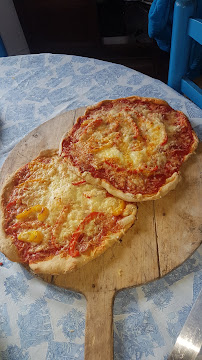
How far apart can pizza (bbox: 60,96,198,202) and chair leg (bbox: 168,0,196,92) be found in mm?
412

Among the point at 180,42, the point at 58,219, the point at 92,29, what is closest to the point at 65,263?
the point at 58,219

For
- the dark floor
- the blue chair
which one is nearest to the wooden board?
the blue chair

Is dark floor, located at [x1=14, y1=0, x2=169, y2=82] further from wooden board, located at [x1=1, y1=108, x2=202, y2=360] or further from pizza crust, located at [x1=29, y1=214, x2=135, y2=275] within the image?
pizza crust, located at [x1=29, y1=214, x2=135, y2=275]

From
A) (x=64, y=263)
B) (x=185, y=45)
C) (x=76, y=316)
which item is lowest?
(x=76, y=316)

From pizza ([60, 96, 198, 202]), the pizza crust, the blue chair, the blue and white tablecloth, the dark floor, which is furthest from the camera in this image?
the dark floor

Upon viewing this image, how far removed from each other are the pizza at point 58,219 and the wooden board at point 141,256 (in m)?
0.07

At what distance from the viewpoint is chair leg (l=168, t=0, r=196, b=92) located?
2.07m

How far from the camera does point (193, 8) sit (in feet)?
6.81

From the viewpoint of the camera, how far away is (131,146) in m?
2.02

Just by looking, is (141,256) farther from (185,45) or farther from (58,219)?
(185,45)

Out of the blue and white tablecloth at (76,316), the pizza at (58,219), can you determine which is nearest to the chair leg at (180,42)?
the pizza at (58,219)

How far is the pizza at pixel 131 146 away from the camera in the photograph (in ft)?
6.01

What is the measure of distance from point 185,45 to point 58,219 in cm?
169

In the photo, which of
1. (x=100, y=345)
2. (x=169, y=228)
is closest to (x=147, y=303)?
(x=100, y=345)
